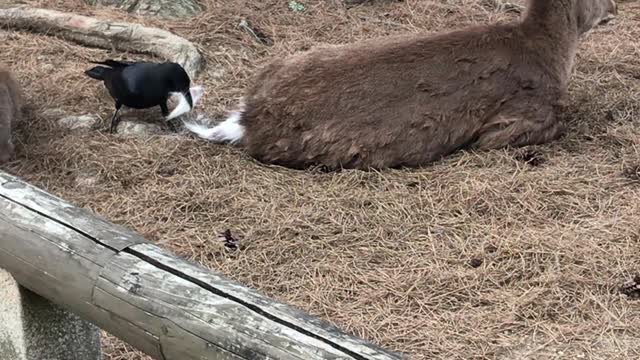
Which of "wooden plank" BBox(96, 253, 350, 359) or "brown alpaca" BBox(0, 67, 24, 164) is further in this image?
"brown alpaca" BBox(0, 67, 24, 164)

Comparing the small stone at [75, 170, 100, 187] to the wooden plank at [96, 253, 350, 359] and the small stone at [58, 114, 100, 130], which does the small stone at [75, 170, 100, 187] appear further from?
the wooden plank at [96, 253, 350, 359]

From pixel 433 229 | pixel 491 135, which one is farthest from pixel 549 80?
pixel 433 229

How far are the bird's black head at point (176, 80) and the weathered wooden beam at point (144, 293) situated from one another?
279 cm

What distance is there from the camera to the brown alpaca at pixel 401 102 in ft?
17.0

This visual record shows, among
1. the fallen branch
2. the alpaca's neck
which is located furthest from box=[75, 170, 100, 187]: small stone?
the alpaca's neck

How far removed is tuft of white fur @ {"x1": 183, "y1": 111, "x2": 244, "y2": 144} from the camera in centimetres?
543

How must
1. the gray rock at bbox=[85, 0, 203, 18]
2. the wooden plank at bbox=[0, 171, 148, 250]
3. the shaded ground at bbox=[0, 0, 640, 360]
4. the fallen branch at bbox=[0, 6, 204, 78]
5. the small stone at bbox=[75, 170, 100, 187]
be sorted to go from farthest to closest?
the gray rock at bbox=[85, 0, 203, 18]
the fallen branch at bbox=[0, 6, 204, 78]
the small stone at bbox=[75, 170, 100, 187]
the shaded ground at bbox=[0, 0, 640, 360]
the wooden plank at bbox=[0, 171, 148, 250]

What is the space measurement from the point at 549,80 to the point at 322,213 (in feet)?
6.36

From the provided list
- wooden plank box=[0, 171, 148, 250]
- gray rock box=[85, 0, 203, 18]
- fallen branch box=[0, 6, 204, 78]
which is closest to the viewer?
wooden plank box=[0, 171, 148, 250]

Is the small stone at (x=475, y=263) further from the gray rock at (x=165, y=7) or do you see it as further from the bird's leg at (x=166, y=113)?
the gray rock at (x=165, y=7)

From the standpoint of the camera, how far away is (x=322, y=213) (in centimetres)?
471

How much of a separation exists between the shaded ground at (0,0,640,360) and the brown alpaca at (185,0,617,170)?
0.12 metres

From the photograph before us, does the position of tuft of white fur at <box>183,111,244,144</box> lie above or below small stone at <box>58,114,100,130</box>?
above

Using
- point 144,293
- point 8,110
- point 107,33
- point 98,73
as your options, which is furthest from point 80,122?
point 144,293
